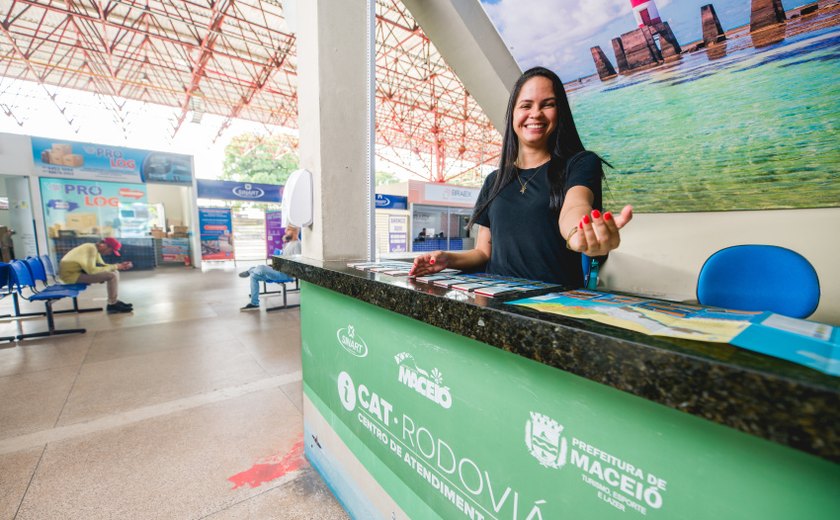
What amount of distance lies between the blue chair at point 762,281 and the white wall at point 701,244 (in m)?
0.77

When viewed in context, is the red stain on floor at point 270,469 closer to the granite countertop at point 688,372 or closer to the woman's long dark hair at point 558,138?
the granite countertop at point 688,372

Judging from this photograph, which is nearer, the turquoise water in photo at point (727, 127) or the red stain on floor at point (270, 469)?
the red stain on floor at point (270, 469)

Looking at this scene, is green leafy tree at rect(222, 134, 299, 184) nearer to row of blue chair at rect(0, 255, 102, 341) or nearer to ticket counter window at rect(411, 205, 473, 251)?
ticket counter window at rect(411, 205, 473, 251)

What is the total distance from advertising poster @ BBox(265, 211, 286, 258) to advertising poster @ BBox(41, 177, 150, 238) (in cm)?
331

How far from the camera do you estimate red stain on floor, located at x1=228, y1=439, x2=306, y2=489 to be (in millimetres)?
1795

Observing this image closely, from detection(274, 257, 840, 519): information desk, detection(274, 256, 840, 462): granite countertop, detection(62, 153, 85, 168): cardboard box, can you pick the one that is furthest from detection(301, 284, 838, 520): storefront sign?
detection(62, 153, 85, 168): cardboard box

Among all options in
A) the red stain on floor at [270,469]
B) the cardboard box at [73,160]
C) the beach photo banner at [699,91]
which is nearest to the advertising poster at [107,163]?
the cardboard box at [73,160]

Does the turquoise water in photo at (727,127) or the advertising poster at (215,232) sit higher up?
the turquoise water in photo at (727,127)

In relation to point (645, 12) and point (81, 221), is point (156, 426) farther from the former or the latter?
point (81, 221)

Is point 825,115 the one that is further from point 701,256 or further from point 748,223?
point 701,256

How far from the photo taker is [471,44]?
286 centimetres

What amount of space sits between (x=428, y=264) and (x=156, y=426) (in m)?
2.34

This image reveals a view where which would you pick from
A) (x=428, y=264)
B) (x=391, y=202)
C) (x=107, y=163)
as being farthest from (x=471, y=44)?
(x=107, y=163)

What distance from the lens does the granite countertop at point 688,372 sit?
1.16 feet
